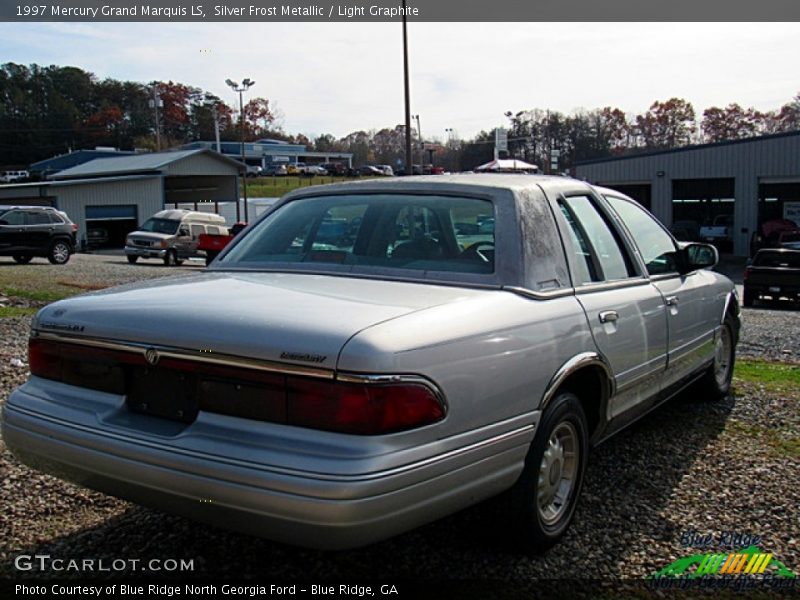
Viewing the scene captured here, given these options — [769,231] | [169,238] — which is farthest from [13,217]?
[769,231]

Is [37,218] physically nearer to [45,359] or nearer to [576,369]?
[45,359]

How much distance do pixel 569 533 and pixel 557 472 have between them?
1.30 ft

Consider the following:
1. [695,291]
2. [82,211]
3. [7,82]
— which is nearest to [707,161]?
[82,211]

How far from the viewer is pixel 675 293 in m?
5.04

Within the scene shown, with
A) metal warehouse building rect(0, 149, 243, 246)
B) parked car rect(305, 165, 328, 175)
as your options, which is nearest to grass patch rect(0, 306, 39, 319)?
metal warehouse building rect(0, 149, 243, 246)

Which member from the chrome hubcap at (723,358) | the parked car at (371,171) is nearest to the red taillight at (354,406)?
the chrome hubcap at (723,358)

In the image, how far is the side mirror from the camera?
5.48 m

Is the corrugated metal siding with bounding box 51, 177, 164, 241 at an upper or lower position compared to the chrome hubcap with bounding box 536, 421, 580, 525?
upper

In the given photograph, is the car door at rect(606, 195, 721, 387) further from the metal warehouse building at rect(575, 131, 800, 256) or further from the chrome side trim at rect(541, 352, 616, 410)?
the metal warehouse building at rect(575, 131, 800, 256)

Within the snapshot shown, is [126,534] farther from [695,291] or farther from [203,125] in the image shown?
[203,125]

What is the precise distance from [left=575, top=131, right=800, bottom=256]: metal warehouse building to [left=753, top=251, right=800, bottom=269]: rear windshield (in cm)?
1892

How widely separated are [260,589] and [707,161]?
39104 millimetres

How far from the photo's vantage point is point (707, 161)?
38.5 meters

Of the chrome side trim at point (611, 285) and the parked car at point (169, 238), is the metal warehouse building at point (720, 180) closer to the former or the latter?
the parked car at point (169, 238)
